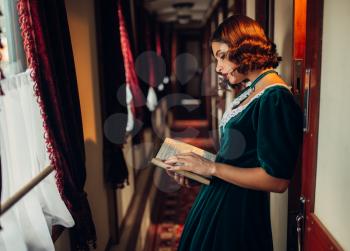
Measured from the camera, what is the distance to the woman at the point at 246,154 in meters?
0.84

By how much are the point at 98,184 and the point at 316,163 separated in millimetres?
1433

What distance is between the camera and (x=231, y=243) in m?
1.03

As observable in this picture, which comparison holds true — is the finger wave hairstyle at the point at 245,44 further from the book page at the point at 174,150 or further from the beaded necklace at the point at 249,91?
the book page at the point at 174,150

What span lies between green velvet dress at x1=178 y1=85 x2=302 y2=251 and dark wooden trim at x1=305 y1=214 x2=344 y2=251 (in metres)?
0.12

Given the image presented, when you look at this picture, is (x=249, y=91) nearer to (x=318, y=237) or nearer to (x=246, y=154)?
(x=246, y=154)

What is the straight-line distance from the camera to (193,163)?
97 centimetres

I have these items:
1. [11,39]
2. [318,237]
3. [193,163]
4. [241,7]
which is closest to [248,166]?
[193,163]

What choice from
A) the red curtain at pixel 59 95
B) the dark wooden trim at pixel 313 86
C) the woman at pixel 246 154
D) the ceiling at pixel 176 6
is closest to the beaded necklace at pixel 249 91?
the woman at pixel 246 154

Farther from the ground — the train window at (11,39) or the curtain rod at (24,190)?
the train window at (11,39)

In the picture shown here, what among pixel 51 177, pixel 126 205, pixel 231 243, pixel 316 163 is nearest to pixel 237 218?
pixel 231 243

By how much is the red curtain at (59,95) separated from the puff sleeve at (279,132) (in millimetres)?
772

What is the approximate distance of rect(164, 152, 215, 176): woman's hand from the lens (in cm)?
96

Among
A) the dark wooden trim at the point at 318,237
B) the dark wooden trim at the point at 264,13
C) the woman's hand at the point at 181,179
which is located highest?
the dark wooden trim at the point at 264,13

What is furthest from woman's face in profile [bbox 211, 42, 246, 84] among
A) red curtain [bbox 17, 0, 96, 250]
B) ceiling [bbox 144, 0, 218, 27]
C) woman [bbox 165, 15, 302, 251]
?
ceiling [bbox 144, 0, 218, 27]
